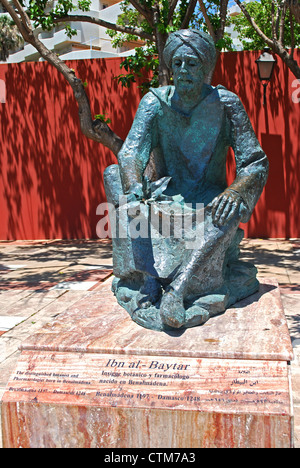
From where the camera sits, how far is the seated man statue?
2885 mm

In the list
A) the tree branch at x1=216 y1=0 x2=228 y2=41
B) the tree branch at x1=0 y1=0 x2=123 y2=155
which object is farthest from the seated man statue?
the tree branch at x1=216 y1=0 x2=228 y2=41

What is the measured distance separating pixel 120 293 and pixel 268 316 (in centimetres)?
89

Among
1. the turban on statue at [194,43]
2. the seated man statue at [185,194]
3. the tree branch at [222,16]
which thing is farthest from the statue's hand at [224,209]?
the tree branch at [222,16]

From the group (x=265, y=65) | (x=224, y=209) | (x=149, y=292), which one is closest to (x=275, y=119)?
(x=265, y=65)

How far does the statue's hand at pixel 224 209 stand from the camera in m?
2.85

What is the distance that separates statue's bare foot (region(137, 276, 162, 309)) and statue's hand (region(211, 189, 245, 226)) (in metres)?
0.49

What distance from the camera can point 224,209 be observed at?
285 cm

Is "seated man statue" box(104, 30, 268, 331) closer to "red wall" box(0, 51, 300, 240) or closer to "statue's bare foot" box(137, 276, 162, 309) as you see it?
"statue's bare foot" box(137, 276, 162, 309)

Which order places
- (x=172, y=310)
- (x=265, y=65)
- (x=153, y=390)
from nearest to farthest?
(x=153, y=390), (x=172, y=310), (x=265, y=65)

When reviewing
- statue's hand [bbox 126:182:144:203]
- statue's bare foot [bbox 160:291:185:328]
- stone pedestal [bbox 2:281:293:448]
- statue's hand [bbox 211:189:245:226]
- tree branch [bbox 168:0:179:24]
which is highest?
tree branch [bbox 168:0:179:24]

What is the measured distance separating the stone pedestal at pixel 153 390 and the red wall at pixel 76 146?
549 cm

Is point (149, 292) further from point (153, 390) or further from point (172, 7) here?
point (172, 7)

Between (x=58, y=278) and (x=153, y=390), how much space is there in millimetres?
3969

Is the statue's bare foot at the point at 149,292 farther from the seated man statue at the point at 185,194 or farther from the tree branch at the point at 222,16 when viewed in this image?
the tree branch at the point at 222,16
